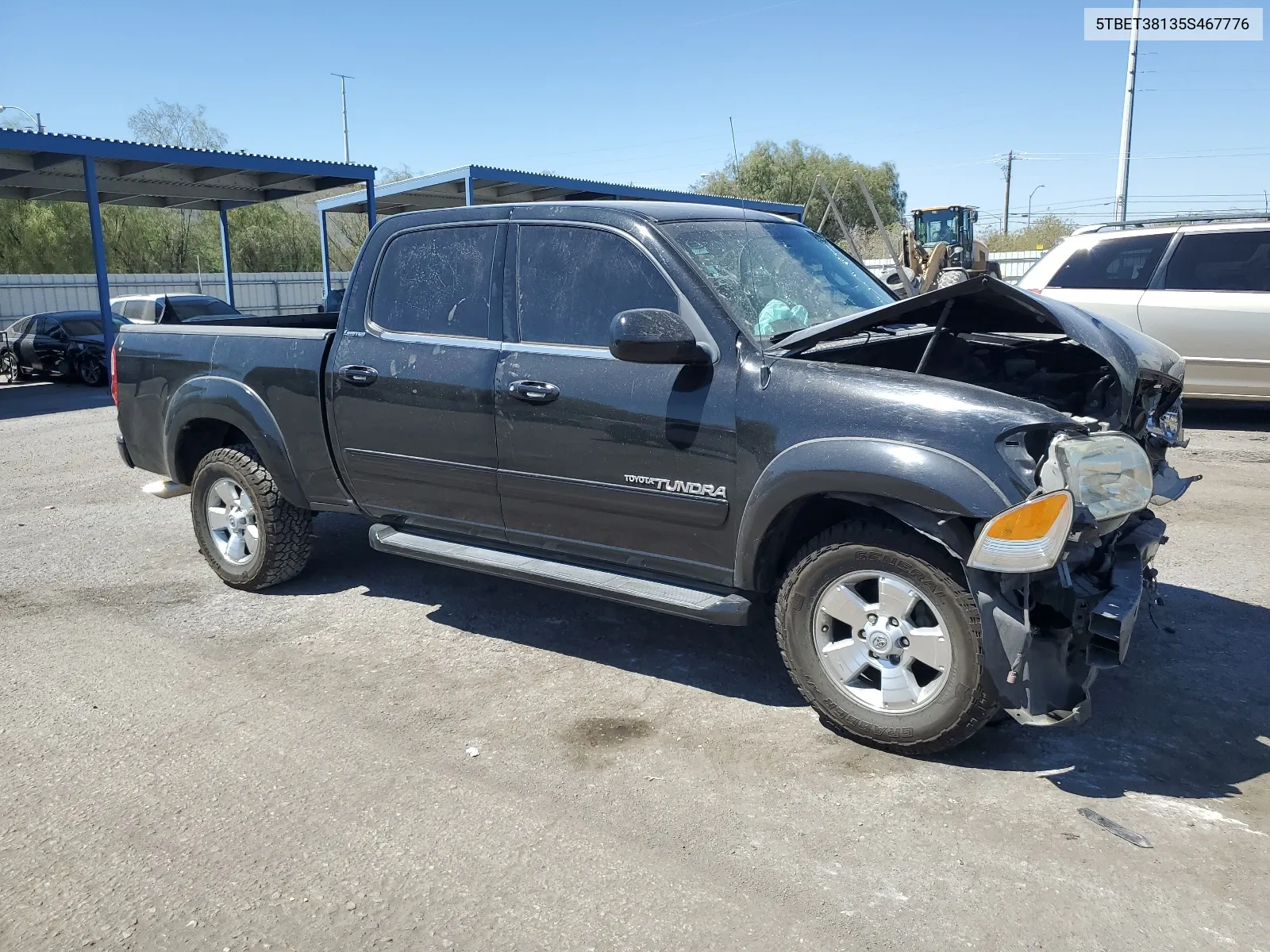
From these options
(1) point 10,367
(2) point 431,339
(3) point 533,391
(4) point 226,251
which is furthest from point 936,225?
(3) point 533,391

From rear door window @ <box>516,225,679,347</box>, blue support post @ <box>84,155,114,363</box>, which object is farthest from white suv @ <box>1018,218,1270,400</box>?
blue support post @ <box>84,155,114,363</box>

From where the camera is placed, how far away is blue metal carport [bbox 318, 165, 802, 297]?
22663mm

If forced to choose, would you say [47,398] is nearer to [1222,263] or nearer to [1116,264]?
[1116,264]

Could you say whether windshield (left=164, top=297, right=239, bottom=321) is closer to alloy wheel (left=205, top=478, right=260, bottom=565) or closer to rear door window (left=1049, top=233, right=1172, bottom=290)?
alloy wheel (left=205, top=478, right=260, bottom=565)

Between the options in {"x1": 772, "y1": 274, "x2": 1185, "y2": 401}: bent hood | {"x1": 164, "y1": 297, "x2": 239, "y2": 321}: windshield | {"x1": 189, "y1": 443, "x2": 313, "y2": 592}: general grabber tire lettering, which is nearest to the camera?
{"x1": 772, "y1": 274, "x2": 1185, "y2": 401}: bent hood

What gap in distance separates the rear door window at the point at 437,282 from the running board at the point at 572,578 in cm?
101

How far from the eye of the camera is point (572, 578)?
4.29 m

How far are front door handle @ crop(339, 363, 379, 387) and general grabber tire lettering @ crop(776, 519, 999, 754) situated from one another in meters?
2.30

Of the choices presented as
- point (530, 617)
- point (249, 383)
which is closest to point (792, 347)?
point (530, 617)

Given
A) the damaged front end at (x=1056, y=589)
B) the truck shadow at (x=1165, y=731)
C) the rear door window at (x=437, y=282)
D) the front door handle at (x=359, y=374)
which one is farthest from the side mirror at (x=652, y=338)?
the truck shadow at (x=1165, y=731)

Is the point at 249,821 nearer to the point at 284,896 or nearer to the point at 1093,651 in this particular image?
the point at 284,896

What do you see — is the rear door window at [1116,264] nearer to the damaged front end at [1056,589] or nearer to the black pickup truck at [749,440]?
the black pickup truck at [749,440]

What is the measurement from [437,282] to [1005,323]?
2596 millimetres

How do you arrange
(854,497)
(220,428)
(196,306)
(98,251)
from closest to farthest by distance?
1. (854,497)
2. (220,428)
3. (98,251)
4. (196,306)
